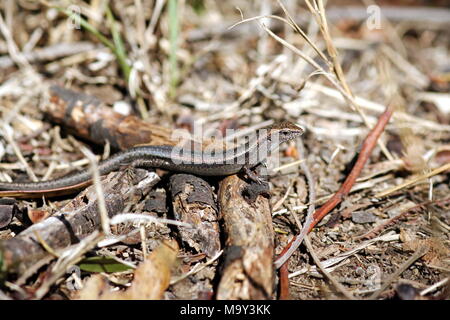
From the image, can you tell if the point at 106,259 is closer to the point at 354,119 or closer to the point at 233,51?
the point at 354,119

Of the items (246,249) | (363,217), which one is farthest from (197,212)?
(363,217)

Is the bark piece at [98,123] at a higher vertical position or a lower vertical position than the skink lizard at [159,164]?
higher

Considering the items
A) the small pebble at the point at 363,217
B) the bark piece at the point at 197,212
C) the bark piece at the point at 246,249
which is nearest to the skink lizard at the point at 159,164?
the bark piece at the point at 197,212

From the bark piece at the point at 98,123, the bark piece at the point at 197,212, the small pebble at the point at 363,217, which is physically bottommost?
the small pebble at the point at 363,217

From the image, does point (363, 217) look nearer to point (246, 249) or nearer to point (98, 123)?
point (246, 249)

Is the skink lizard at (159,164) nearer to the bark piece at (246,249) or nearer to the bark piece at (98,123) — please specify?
the bark piece at (98,123)
